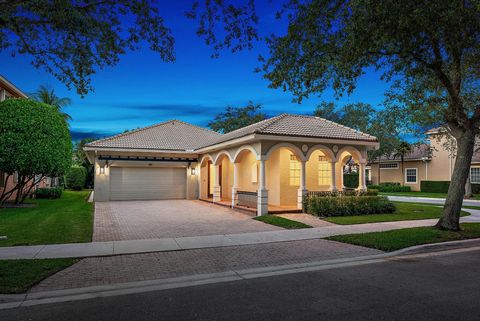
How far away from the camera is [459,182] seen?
11250 millimetres

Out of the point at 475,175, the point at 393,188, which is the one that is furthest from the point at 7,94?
the point at 475,175

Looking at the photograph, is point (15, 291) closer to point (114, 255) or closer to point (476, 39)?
point (114, 255)

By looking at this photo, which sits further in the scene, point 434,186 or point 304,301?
point 434,186

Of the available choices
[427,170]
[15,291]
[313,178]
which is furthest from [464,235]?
[427,170]

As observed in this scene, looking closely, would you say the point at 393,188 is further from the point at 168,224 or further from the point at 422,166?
the point at 168,224

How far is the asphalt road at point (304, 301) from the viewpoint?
4602 mm

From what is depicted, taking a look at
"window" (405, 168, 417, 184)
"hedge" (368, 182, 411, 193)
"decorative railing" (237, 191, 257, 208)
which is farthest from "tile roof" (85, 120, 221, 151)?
"window" (405, 168, 417, 184)

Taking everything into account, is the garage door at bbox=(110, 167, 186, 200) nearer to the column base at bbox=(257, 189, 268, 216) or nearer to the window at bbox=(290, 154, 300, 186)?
the window at bbox=(290, 154, 300, 186)

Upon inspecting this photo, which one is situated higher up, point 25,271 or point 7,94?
point 7,94

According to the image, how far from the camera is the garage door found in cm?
2348

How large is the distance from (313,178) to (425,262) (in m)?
10.9

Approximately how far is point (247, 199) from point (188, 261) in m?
9.69

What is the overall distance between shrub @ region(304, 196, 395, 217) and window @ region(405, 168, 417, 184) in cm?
2486

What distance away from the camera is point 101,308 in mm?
4930
